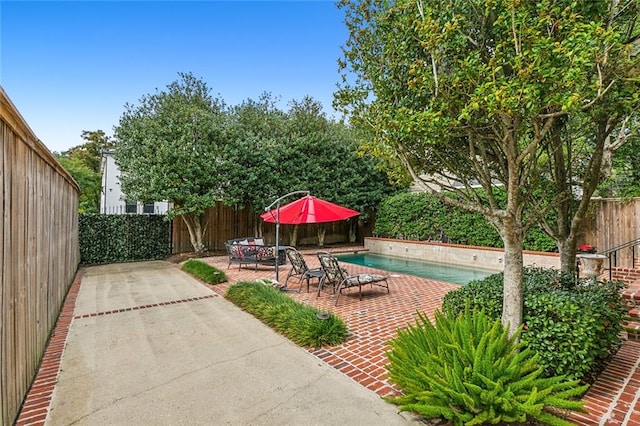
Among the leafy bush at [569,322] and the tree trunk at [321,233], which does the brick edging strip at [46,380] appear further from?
the tree trunk at [321,233]

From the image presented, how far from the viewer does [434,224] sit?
1530cm

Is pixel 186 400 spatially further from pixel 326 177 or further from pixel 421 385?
pixel 326 177

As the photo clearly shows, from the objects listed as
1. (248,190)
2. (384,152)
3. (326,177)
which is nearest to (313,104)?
(326,177)

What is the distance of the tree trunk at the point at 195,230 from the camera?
14094 millimetres

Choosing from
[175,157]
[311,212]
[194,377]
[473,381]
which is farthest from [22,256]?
[175,157]

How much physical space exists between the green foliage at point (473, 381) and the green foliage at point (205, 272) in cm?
644

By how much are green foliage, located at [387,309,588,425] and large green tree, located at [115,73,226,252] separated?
449 inches

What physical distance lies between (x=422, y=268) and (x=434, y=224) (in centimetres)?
302

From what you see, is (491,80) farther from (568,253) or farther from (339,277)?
(339,277)

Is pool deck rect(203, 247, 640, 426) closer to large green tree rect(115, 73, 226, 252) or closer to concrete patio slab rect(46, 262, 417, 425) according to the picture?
concrete patio slab rect(46, 262, 417, 425)

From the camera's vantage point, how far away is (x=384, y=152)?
4.41 meters

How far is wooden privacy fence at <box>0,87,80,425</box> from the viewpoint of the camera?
271cm

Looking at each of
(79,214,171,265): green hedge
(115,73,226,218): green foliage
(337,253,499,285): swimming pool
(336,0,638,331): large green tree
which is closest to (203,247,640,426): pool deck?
(336,0,638,331): large green tree

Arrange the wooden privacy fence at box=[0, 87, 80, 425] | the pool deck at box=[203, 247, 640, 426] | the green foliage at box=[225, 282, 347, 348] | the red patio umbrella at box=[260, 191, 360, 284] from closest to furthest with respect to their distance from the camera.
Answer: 1. the wooden privacy fence at box=[0, 87, 80, 425]
2. the pool deck at box=[203, 247, 640, 426]
3. the green foliage at box=[225, 282, 347, 348]
4. the red patio umbrella at box=[260, 191, 360, 284]
